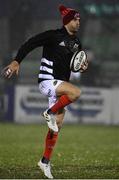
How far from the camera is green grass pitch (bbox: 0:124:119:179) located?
34.1ft

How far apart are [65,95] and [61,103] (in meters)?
0.12

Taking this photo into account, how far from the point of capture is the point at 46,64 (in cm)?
1045

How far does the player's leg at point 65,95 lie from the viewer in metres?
10.2

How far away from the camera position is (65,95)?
10250mm

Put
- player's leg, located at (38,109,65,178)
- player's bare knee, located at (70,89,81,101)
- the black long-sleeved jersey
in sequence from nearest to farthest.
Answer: player's bare knee, located at (70,89,81,101)
player's leg, located at (38,109,65,178)
the black long-sleeved jersey

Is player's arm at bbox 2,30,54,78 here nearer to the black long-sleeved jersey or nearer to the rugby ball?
the black long-sleeved jersey

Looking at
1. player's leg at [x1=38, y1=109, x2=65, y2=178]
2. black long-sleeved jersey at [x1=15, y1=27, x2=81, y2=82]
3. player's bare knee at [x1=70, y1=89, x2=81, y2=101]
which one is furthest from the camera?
black long-sleeved jersey at [x1=15, y1=27, x2=81, y2=82]

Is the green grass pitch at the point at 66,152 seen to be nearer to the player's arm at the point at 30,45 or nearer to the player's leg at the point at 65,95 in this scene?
the player's leg at the point at 65,95

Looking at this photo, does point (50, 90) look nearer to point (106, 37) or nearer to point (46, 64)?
point (46, 64)

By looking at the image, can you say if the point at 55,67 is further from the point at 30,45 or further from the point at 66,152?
the point at 66,152

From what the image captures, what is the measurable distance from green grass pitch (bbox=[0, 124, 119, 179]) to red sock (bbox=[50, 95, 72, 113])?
87 cm

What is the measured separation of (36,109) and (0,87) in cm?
138

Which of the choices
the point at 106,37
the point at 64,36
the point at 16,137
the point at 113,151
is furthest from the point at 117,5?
the point at 64,36

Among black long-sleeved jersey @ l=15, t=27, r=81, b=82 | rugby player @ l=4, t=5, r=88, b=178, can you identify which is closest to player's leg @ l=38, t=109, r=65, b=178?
rugby player @ l=4, t=5, r=88, b=178
